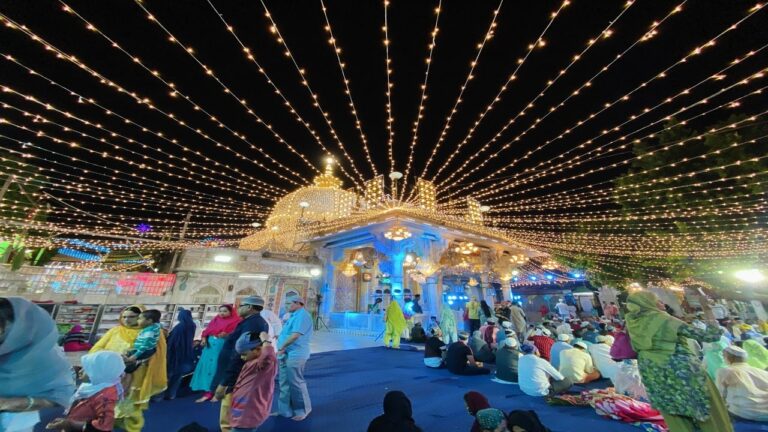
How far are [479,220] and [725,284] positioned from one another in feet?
40.2

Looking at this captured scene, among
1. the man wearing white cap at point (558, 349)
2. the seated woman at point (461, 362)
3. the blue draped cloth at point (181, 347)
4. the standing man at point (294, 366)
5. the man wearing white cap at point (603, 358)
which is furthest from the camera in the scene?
the seated woman at point (461, 362)

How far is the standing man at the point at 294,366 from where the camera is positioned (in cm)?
347

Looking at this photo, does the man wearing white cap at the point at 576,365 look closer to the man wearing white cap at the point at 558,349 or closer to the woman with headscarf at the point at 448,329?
the man wearing white cap at the point at 558,349

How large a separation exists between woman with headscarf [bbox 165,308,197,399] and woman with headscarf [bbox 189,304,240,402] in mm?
224

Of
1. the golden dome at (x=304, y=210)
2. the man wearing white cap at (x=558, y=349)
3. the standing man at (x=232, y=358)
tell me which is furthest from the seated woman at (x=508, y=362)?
the golden dome at (x=304, y=210)

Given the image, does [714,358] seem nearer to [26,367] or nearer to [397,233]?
[397,233]

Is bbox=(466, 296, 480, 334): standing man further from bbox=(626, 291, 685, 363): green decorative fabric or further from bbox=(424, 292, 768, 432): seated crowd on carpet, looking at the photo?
bbox=(626, 291, 685, 363): green decorative fabric

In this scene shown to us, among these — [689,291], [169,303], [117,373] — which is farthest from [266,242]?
[689,291]

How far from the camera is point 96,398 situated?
2.16 metres

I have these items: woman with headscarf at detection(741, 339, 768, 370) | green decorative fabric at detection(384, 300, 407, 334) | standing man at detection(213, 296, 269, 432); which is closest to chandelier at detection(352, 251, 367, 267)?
green decorative fabric at detection(384, 300, 407, 334)

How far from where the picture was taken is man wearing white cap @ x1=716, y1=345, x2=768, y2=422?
11.0ft

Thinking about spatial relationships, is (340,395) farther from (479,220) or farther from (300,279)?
(479,220)

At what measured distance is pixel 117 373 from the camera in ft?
7.52

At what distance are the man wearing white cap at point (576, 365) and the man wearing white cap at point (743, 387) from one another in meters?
1.62
